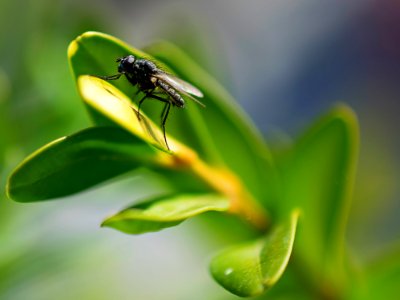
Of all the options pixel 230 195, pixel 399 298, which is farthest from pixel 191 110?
pixel 399 298

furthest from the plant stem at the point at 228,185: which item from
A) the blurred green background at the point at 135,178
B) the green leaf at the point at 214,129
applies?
the blurred green background at the point at 135,178

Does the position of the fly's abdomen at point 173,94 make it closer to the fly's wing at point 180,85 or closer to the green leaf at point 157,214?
the fly's wing at point 180,85

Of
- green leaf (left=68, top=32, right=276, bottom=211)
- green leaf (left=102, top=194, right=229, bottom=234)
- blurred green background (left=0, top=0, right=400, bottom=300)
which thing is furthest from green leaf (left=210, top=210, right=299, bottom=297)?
blurred green background (left=0, top=0, right=400, bottom=300)

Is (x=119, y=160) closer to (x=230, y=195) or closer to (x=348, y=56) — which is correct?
(x=230, y=195)

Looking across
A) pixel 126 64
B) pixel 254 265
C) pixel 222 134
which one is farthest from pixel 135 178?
pixel 254 265

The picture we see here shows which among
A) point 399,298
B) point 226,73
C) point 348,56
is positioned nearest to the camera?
point 399,298

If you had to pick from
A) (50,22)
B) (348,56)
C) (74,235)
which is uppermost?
(50,22)
